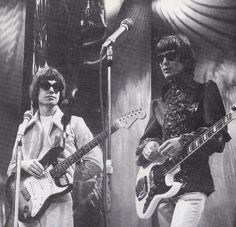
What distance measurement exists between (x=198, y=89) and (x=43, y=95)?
1.32 metres

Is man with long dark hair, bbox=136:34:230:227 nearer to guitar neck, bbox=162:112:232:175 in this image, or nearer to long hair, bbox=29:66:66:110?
guitar neck, bbox=162:112:232:175

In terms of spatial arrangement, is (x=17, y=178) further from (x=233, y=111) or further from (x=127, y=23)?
(x=233, y=111)

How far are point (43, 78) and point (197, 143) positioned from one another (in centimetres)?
144

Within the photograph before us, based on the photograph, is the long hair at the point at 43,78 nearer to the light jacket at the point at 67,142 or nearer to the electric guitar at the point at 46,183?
the light jacket at the point at 67,142

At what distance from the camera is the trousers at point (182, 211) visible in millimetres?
3871

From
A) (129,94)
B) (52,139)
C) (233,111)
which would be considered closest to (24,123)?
(52,139)

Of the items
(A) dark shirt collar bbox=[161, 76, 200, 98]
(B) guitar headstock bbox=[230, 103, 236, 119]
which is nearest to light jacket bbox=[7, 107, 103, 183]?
(A) dark shirt collar bbox=[161, 76, 200, 98]

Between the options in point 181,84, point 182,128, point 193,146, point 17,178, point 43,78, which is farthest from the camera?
point 43,78

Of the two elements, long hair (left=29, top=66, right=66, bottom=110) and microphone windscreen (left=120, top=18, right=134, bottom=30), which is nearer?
microphone windscreen (left=120, top=18, right=134, bottom=30)

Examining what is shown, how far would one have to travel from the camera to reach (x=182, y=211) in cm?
388

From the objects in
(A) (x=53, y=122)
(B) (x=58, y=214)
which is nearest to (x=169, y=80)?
(A) (x=53, y=122)

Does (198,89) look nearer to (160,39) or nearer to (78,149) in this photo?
(160,39)

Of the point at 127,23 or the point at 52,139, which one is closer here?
the point at 127,23

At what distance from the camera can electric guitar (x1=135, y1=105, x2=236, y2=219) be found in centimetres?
387
